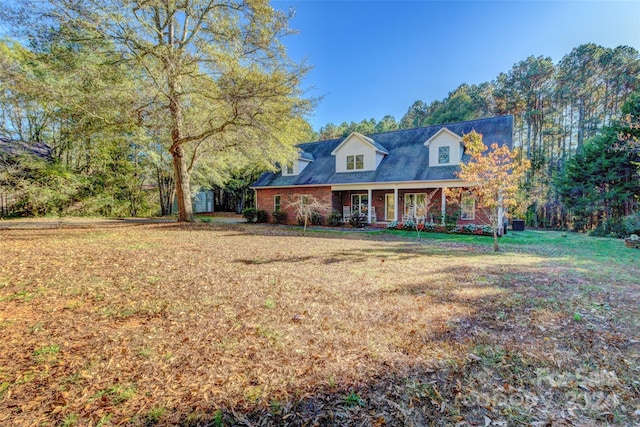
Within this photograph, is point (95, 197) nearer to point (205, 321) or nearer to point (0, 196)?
point (0, 196)

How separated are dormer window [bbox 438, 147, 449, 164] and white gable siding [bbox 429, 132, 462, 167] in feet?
0.34

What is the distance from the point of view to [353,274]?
6.17m

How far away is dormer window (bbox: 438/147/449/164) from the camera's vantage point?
52.9 feet

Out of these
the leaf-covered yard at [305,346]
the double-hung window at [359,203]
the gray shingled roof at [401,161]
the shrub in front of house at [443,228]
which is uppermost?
the gray shingled roof at [401,161]

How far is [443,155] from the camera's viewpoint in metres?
16.2

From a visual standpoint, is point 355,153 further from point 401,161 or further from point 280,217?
point 280,217

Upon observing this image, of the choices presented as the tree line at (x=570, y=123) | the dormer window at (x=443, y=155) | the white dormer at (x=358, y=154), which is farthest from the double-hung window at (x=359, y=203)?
→ the tree line at (x=570, y=123)

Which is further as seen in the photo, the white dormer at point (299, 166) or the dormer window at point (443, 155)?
the white dormer at point (299, 166)

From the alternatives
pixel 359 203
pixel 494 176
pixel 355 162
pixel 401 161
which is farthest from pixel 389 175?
pixel 494 176

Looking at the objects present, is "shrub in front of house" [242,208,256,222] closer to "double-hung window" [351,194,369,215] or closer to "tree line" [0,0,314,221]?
"tree line" [0,0,314,221]

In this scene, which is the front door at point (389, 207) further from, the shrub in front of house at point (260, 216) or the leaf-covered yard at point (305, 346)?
the leaf-covered yard at point (305, 346)

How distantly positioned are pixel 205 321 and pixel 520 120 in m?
37.2

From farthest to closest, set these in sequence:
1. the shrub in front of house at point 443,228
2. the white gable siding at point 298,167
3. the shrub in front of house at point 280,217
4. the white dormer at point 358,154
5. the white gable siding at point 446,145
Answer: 1. the white gable siding at point 298,167
2. the shrub in front of house at point 280,217
3. the white dormer at point 358,154
4. the white gable siding at point 446,145
5. the shrub in front of house at point 443,228

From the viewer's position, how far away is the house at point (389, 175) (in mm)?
15766
